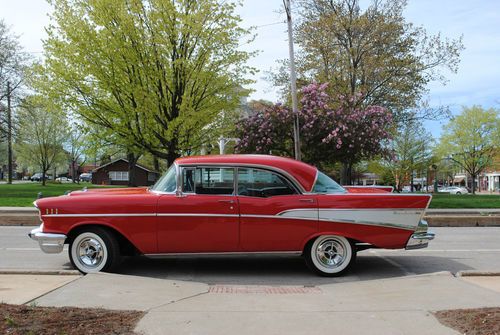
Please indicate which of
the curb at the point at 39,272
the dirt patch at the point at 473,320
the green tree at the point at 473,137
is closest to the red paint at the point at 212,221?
the curb at the point at 39,272

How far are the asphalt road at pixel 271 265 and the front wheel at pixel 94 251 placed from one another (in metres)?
0.37

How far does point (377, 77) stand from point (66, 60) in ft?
59.4

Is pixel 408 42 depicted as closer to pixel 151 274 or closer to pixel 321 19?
pixel 321 19

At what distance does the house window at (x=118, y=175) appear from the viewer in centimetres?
7726

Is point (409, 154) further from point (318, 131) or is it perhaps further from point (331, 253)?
point (331, 253)

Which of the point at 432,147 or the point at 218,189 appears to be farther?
the point at 432,147

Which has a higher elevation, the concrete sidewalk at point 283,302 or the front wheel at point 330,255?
the front wheel at point 330,255

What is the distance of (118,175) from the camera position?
7775 centimetres

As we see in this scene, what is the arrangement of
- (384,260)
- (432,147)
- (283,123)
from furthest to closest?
(432,147)
(283,123)
(384,260)

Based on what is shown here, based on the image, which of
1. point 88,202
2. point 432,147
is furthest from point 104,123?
point 432,147

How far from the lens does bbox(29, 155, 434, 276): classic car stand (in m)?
7.18

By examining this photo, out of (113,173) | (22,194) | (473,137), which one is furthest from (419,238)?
(113,173)

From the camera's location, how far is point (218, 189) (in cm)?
736

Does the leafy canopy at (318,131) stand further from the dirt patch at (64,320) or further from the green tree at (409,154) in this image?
the green tree at (409,154)
